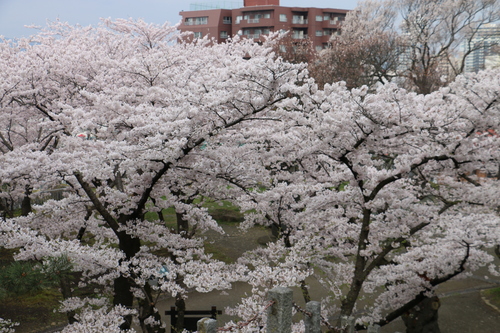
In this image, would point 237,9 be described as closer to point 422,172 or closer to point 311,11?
point 311,11

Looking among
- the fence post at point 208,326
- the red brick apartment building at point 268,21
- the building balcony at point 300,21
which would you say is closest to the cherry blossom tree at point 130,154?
the fence post at point 208,326

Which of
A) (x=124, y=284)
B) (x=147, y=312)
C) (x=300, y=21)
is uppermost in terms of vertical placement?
(x=300, y=21)

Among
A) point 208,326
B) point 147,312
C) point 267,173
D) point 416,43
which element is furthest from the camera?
point 416,43

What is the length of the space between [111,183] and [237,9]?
46198 millimetres

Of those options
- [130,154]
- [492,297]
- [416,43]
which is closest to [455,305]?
[492,297]

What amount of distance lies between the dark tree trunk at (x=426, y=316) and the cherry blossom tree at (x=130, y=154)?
510cm

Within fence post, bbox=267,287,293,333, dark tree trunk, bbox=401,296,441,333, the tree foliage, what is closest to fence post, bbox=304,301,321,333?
fence post, bbox=267,287,293,333

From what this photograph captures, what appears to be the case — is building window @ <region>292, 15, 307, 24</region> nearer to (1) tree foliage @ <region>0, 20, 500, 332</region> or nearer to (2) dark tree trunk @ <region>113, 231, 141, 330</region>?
(1) tree foliage @ <region>0, 20, 500, 332</region>

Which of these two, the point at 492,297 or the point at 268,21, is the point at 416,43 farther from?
the point at 268,21

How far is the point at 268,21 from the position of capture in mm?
49594

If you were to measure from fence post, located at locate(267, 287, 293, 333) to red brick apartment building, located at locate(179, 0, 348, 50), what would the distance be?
4806 centimetres

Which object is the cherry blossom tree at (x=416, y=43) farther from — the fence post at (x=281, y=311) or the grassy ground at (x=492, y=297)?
the fence post at (x=281, y=311)

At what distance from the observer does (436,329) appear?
29.6ft

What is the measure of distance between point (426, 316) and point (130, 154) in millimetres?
7595
